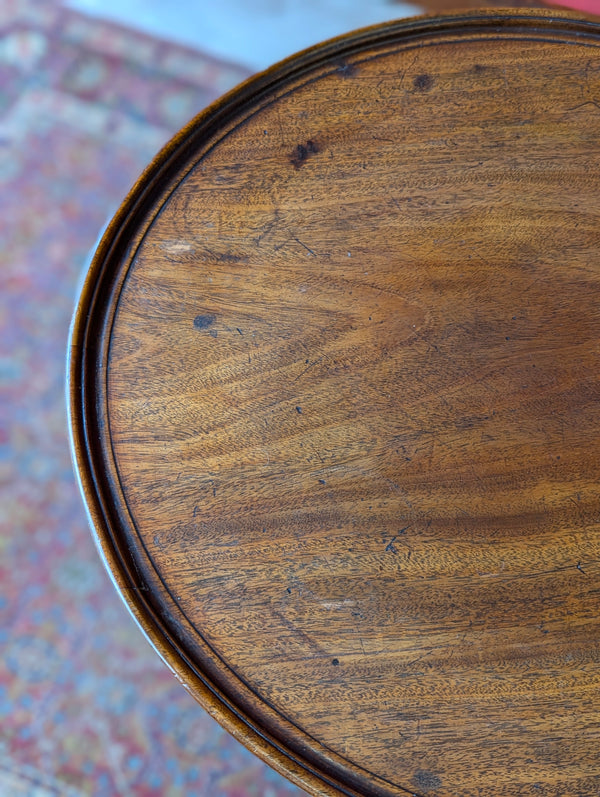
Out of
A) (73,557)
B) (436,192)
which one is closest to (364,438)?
(436,192)

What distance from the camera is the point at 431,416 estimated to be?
0.76 metres

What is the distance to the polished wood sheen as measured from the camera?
27.4 inches

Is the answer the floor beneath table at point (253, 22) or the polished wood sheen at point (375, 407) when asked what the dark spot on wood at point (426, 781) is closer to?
the polished wood sheen at point (375, 407)

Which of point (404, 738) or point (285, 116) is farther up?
point (285, 116)

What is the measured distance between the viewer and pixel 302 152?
0.84 m

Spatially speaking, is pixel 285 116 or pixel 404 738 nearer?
pixel 404 738

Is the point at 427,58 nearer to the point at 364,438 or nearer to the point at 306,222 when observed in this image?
the point at 306,222

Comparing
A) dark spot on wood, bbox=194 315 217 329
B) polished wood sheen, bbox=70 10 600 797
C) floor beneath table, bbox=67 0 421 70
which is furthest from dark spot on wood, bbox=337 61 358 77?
floor beneath table, bbox=67 0 421 70

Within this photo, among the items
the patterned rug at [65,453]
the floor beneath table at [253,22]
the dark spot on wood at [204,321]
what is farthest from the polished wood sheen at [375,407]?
the floor beneath table at [253,22]

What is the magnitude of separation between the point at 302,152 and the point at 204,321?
266mm

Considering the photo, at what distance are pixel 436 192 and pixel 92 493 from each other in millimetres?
583

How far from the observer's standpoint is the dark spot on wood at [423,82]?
85 centimetres

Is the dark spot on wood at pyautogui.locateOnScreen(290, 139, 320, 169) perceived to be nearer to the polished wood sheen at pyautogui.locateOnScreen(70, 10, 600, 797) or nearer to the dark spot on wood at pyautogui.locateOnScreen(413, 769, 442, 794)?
the polished wood sheen at pyautogui.locateOnScreen(70, 10, 600, 797)

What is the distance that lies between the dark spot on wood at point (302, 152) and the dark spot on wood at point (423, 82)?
0.16m
